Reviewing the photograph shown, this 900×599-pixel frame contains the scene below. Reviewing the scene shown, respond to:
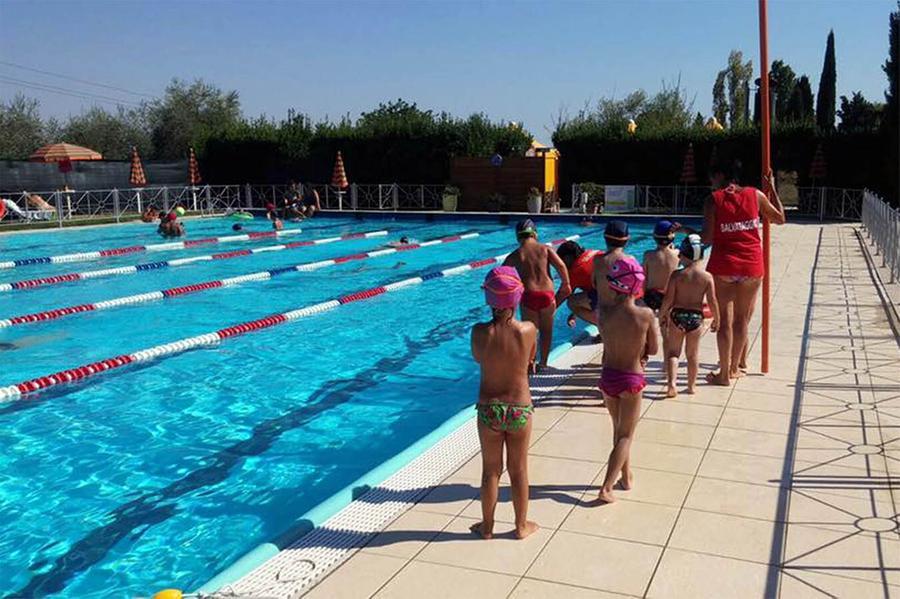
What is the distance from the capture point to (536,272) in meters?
7.30

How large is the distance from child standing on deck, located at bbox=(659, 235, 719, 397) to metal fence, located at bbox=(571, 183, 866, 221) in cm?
2075

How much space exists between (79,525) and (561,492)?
3371mm

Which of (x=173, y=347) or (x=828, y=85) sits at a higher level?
(x=828, y=85)

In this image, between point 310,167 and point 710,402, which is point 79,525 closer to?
point 710,402

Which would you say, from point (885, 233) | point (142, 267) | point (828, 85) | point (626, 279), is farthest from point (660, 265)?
point (828, 85)

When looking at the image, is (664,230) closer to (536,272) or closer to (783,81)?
(536,272)

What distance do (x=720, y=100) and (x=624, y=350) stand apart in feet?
218

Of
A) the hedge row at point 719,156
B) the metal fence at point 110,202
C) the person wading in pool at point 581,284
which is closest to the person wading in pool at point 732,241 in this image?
the person wading in pool at point 581,284

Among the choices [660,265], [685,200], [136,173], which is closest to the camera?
[660,265]

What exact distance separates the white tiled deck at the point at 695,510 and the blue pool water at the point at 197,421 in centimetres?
176

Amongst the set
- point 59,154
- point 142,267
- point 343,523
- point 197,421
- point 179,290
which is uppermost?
point 59,154

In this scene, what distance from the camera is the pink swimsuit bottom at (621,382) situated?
438 centimetres

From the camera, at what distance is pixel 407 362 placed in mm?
9844

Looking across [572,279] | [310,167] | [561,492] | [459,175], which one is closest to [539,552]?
[561,492]
